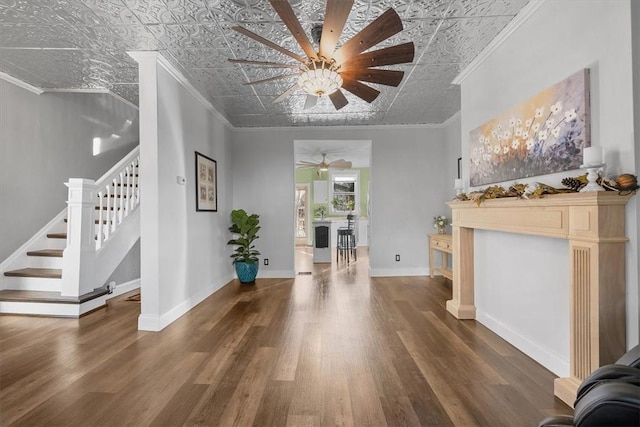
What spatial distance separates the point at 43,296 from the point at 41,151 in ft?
6.17

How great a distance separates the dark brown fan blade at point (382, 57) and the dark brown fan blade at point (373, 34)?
0.06 metres

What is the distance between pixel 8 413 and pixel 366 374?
83.0 inches

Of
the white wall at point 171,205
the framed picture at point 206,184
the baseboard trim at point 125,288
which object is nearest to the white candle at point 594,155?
the white wall at point 171,205

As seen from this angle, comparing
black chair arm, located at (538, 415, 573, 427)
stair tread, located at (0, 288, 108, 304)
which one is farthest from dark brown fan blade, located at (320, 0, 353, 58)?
stair tread, located at (0, 288, 108, 304)

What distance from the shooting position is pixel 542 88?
224 centimetres

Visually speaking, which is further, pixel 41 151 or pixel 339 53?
pixel 41 151

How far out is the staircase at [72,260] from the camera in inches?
134

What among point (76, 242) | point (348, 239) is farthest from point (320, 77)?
point (348, 239)

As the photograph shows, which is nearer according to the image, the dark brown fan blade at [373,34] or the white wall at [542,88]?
the white wall at [542,88]

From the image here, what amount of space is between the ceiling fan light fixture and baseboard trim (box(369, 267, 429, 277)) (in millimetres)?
3861

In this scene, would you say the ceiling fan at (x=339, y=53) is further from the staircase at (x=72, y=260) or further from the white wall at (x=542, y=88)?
the staircase at (x=72, y=260)

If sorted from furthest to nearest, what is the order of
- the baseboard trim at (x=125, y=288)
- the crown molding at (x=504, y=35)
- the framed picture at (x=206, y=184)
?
the baseboard trim at (x=125, y=288) → the framed picture at (x=206, y=184) → the crown molding at (x=504, y=35)

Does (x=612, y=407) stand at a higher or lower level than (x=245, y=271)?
higher

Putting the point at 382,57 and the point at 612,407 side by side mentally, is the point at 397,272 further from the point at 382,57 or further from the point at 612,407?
the point at 612,407
